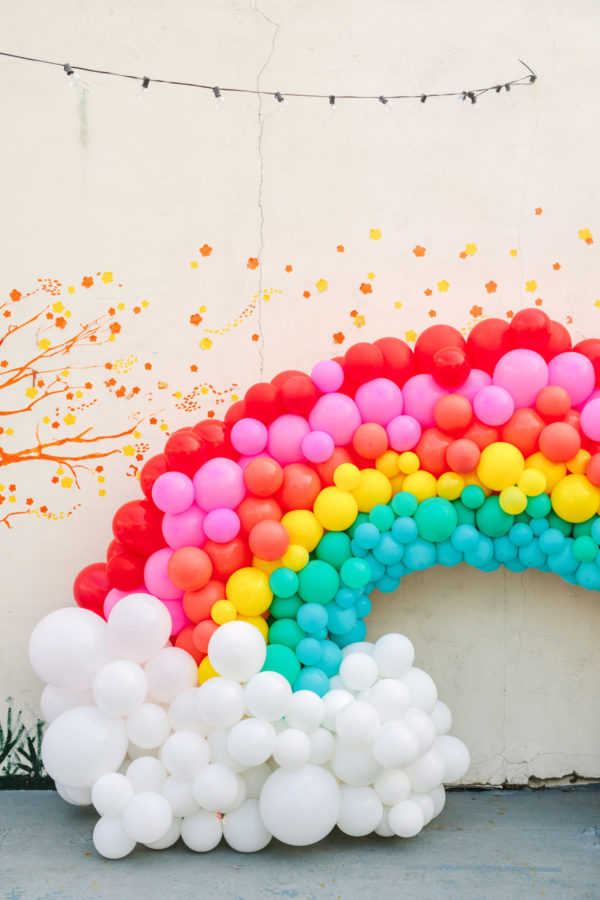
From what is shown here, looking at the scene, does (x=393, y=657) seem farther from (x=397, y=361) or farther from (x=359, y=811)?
(x=397, y=361)

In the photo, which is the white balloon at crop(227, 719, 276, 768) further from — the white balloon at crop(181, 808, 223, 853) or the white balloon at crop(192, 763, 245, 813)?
the white balloon at crop(181, 808, 223, 853)

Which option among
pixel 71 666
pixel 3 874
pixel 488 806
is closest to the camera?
pixel 3 874

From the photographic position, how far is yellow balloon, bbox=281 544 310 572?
255 cm

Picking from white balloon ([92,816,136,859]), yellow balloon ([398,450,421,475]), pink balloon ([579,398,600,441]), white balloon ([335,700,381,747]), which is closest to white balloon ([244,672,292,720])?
white balloon ([335,700,381,747])

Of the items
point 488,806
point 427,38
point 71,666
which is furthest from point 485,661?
point 427,38

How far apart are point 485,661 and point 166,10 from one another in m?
2.72

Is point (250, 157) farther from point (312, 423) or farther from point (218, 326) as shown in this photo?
point (312, 423)

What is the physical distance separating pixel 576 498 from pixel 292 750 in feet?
3.80

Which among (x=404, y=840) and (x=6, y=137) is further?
(x=6, y=137)

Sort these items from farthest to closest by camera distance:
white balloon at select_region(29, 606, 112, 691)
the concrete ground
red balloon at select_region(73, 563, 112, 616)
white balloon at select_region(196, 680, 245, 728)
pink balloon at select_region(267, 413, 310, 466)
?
1. red balloon at select_region(73, 563, 112, 616)
2. pink balloon at select_region(267, 413, 310, 466)
3. white balloon at select_region(29, 606, 112, 691)
4. white balloon at select_region(196, 680, 245, 728)
5. the concrete ground

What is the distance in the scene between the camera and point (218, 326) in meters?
3.02

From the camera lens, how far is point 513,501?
2.50 meters

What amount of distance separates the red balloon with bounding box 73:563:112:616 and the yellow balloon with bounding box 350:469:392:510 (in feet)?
2.96

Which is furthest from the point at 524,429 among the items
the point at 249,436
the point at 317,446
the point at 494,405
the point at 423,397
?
the point at 249,436
